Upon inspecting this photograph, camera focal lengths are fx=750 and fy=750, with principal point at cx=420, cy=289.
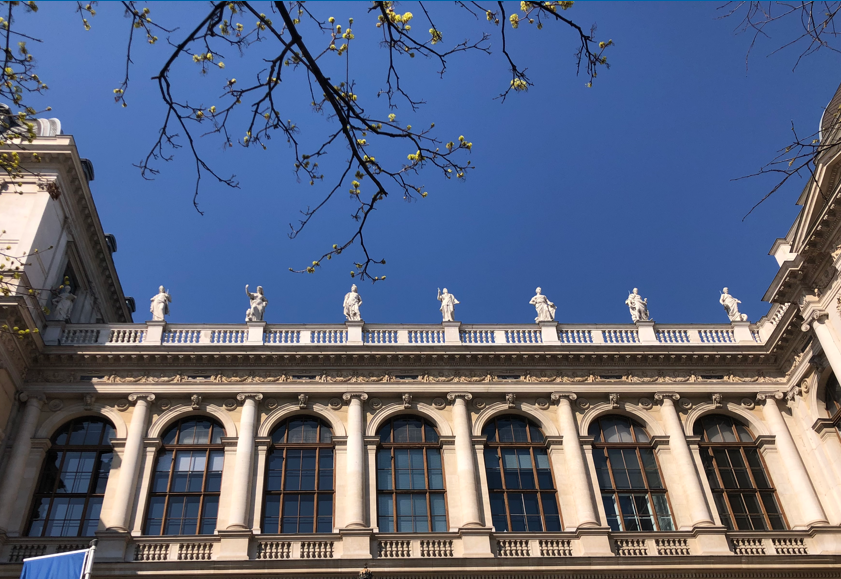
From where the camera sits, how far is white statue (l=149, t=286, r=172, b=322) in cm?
2280

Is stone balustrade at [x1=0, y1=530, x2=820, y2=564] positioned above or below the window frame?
below

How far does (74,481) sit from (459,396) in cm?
1025

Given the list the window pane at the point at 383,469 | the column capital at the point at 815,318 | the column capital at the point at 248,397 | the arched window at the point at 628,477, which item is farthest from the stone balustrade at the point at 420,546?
the column capital at the point at 815,318

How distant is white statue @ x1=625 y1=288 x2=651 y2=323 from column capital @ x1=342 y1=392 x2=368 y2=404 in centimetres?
888

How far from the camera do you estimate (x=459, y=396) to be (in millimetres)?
20953

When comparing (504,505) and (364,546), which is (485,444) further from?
(364,546)

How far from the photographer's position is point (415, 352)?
21359mm

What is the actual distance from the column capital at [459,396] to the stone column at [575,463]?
7.87 ft

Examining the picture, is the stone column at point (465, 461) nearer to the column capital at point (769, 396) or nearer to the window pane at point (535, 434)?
the window pane at point (535, 434)

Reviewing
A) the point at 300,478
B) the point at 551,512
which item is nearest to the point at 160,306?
the point at 300,478

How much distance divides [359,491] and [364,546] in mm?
1487

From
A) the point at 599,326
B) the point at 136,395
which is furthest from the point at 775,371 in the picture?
the point at 136,395

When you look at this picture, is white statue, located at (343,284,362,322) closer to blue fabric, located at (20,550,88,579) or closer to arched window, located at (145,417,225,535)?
arched window, located at (145,417,225,535)

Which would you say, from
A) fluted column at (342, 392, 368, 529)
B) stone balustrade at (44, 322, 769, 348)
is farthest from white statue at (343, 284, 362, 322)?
fluted column at (342, 392, 368, 529)
